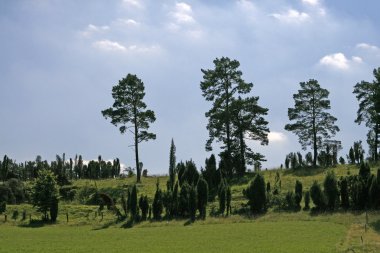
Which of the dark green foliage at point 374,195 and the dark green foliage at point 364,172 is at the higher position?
the dark green foliage at point 364,172

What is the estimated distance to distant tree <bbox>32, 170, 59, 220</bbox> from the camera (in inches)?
2151

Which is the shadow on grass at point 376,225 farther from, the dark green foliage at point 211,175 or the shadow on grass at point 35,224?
the shadow on grass at point 35,224

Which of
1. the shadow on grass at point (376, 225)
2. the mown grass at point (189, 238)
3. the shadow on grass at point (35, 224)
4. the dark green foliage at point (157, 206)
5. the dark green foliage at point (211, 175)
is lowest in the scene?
the shadow on grass at point (35, 224)

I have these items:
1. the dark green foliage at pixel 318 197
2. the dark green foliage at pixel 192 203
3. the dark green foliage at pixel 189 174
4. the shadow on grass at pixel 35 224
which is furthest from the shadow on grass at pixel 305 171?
the shadow on grass at pixel 35 224

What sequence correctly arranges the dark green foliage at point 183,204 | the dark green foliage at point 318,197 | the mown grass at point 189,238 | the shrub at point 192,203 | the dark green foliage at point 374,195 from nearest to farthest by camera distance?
the mown grass at point 189,238
the dark green foliage at point 374,195
the dark green foliage at point 318,197
the shrub at point 192,203
the dark green foliage at point 183,204

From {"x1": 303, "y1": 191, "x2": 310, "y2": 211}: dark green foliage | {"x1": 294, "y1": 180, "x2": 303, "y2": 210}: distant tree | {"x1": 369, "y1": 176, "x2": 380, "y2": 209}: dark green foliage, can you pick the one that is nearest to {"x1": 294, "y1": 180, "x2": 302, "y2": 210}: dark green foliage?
{"x1": 294, "y1": 180, "x2": 303, "y2": 210}: distant tree

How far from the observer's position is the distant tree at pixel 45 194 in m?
54.6

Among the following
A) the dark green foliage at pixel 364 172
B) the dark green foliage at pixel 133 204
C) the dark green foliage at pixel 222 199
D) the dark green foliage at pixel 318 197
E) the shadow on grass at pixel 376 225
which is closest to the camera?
the shadow on grass at pixel 376 225

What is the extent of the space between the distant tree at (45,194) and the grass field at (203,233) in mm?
1750

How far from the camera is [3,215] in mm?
55938

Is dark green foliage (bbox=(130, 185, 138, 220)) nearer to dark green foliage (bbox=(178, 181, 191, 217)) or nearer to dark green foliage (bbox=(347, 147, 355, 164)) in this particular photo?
dark green foliage (bbox=(178, 181, 191, 217))

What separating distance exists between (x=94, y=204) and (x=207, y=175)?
1551 cm

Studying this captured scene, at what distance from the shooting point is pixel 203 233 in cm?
3916

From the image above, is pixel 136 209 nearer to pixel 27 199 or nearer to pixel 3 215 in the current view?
pixel 3 215
